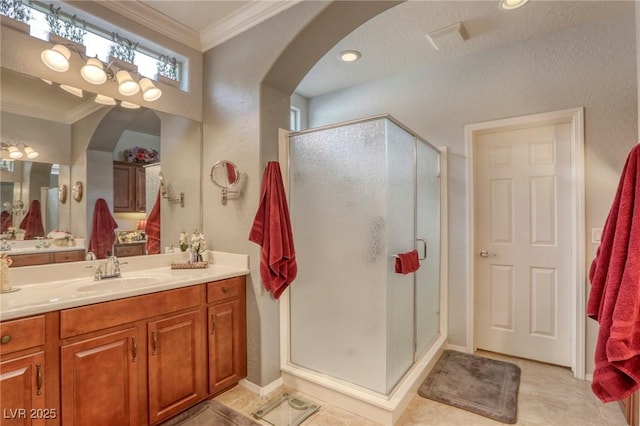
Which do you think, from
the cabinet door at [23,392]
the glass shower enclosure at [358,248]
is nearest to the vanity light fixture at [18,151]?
the cabinet door at [23,392]

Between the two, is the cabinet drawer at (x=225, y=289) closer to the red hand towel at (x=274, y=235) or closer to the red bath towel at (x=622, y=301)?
the red hand towel at (x=274, y=235)

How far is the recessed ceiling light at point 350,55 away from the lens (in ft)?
9.21

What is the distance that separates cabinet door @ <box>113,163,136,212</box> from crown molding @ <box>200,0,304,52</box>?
1.19m

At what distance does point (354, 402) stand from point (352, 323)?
48cm

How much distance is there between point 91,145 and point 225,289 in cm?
134

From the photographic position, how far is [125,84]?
2.18m

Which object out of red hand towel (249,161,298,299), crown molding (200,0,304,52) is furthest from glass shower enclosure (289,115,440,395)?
crown molding (200,0,304,52)

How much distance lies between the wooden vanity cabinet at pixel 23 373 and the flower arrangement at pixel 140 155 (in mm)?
1308

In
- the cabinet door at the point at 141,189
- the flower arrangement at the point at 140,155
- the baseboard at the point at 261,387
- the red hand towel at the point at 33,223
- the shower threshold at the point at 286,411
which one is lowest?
the shower threshold at the point at 286,411

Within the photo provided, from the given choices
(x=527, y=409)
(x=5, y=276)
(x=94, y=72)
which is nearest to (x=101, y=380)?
(x=5, y=276)

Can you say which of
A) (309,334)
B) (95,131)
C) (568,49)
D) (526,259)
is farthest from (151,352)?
(568,49)

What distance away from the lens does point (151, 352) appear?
182cm

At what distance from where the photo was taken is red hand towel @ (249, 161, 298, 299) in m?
2.16

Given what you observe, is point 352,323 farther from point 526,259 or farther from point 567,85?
point 567,85
